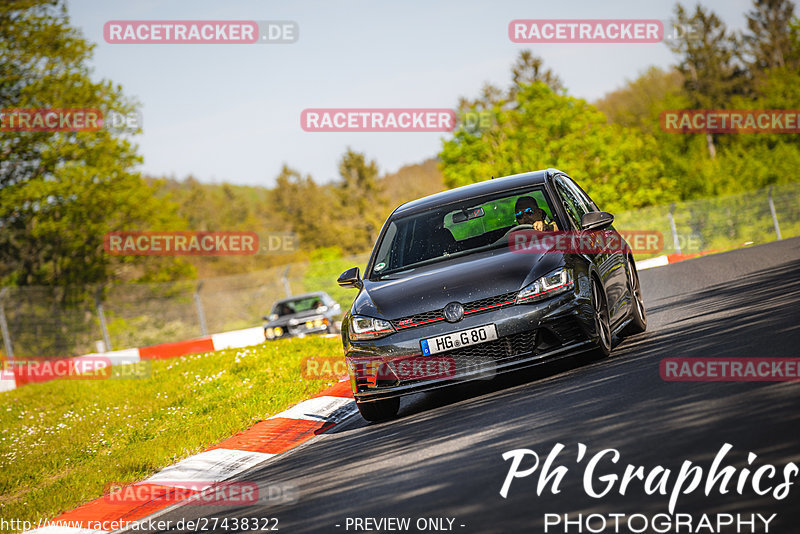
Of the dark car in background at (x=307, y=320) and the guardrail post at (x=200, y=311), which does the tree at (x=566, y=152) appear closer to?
the guardrail post at (x=200, y=311)

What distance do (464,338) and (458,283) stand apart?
0.50m

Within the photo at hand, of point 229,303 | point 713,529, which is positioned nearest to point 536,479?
point 713,529

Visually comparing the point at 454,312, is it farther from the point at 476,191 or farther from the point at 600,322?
the point at 476,191

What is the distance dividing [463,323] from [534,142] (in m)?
51.5

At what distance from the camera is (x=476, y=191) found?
338 inches

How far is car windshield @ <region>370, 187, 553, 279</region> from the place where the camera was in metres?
8.16

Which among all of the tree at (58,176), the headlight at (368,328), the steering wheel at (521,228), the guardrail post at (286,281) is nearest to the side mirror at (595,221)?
the steering wheel at (521,228)

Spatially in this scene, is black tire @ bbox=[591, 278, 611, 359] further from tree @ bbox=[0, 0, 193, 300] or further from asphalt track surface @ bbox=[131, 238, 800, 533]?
tree @ bbox=[0, 0, 193, 300]

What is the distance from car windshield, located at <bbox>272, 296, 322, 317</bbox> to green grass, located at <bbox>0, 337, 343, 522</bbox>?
20.1 feet

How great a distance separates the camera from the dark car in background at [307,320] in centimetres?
2205

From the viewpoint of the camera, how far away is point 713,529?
354cm

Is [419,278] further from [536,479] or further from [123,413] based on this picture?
[123,413]

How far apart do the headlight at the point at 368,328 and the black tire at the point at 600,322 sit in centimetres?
165

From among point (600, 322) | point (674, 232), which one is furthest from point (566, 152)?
point (600, 322)
